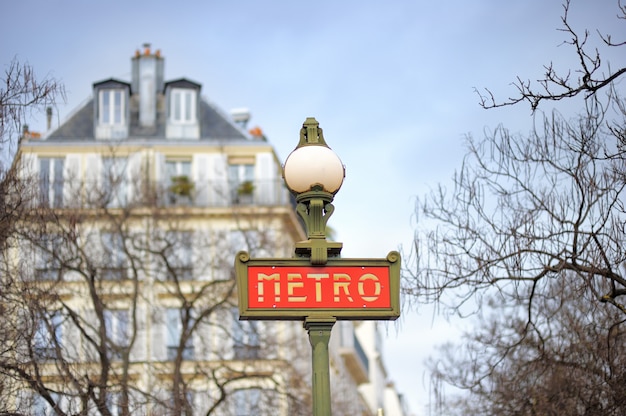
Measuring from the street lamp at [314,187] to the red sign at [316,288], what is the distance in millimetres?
138

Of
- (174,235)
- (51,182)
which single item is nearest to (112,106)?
(174,235)

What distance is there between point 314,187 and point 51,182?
19664mm

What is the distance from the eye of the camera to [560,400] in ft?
62.4

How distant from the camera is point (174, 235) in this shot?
38969mm

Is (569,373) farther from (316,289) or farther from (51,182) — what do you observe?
(51,182)

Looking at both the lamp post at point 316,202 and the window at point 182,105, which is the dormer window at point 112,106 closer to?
the window at point 182,105

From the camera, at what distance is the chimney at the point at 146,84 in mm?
53156

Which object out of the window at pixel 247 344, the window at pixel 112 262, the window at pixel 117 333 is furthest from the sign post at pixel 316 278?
the window at pixel 247 344

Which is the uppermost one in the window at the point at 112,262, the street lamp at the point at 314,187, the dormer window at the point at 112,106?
the dormer window at the point at 112,106

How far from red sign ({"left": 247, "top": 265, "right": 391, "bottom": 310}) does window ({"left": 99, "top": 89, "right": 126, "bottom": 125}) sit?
41332 mm

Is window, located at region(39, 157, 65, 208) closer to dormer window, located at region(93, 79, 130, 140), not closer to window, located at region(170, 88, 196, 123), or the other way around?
dormer window, located at region(93, 79, 130, 140)

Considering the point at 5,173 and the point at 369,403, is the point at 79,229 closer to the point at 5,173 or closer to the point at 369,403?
the point at 5,173

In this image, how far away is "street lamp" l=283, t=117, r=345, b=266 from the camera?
12102 millimetres

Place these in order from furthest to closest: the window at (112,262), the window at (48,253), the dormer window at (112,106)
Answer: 1. the dormer window at (112,106)
2. the window at (112,262)
3. the window at (48,253)
